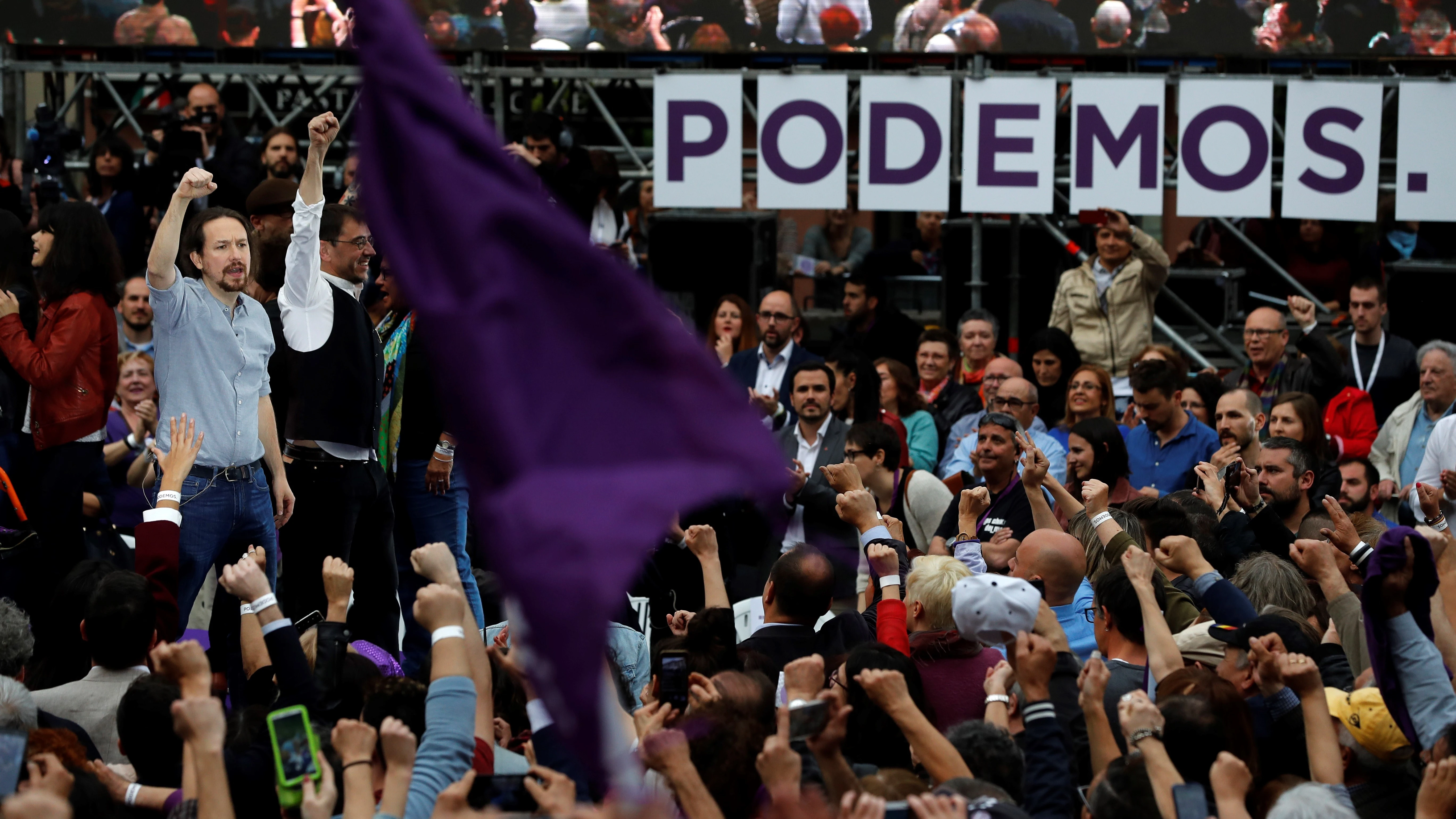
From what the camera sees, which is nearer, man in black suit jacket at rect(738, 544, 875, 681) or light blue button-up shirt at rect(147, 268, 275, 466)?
man in black suit jacket at rect(738, 544, 875, 681)

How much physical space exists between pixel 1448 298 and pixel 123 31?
807 centimetres

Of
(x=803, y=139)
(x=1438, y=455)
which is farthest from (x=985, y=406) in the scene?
(x=803, y=139)

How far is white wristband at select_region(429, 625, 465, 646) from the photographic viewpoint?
3.28 metres

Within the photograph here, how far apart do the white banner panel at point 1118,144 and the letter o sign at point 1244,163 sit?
17cm

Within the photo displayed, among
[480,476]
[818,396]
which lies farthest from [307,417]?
[480,476]

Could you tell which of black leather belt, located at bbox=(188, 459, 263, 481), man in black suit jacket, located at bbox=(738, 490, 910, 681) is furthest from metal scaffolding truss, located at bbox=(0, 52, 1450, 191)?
man in black suit jacket, located at bbox=(738, 490, 910, 681)

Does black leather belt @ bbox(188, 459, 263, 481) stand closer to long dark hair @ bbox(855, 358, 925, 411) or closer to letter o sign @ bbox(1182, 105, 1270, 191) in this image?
long dark hair @ bbox(855, 358, 925, 411)

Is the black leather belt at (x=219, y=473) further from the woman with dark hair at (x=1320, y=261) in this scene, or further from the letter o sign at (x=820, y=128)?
the woman with dark hair at (x=1320, y=261)

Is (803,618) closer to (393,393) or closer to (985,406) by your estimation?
(393,393)

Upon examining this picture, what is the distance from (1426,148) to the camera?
9.66 meters

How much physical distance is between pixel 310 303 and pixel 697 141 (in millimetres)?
5049

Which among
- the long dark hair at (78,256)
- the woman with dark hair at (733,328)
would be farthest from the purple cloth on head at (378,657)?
the woman with dark hair at (733,328)

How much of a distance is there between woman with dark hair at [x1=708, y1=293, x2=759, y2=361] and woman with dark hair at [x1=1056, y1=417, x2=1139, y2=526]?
2731mm

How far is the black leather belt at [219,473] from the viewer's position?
4.91m
